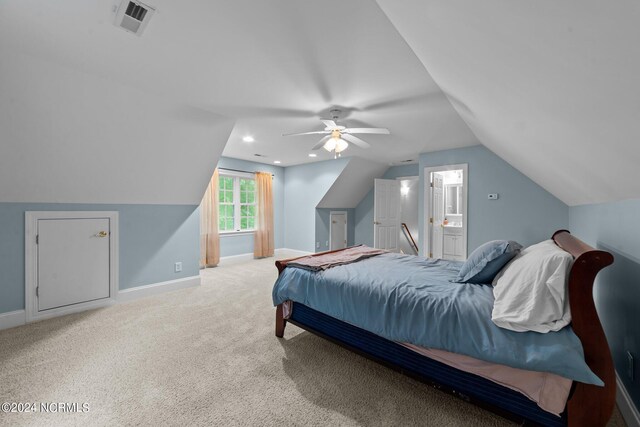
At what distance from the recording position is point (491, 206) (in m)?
4.42

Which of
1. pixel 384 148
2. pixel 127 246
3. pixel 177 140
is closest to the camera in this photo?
pixel 177 140

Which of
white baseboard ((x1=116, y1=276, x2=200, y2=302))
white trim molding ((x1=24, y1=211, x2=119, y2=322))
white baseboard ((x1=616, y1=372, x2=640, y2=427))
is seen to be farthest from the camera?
white baseboard ((x1=116, y1=276, x2=200, y2=302))

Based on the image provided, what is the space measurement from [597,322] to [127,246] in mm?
4567

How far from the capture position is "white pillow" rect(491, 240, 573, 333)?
1317 mm

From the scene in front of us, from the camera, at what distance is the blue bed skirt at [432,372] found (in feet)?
4.55

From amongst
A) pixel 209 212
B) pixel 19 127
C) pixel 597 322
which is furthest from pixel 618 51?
pixel 209 212

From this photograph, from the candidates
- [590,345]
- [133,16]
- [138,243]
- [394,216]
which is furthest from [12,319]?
[394,216]

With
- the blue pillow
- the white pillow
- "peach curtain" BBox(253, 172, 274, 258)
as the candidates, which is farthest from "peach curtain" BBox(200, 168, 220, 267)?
Answer: the white pillow

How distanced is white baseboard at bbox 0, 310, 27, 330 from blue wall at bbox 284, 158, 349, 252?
16.0 feet

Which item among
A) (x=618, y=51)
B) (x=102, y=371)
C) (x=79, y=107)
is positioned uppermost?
(x=79, y=107)

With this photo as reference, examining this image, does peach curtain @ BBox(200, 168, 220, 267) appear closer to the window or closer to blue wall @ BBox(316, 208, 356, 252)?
the window

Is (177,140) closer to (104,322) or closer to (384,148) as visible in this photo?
(104,322)

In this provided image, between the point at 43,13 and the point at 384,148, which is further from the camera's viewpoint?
the point at 384,148

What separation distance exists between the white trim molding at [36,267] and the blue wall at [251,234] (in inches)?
99.9
